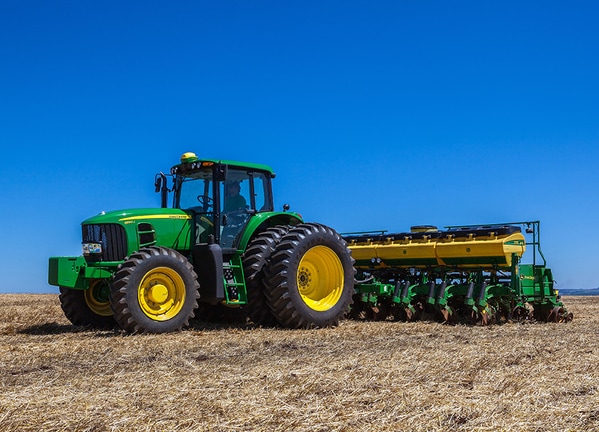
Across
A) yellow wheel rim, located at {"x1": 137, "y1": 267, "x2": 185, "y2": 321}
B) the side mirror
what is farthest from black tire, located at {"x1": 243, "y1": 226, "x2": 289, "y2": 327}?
yellow wheel rim, located at {"x1": 137, "y1": 267, "x2": 185, "y2": 321}

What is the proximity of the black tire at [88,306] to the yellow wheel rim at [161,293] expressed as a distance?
1.48 meters

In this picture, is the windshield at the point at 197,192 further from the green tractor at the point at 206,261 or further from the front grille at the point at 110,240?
the front grille at the point at 110,240

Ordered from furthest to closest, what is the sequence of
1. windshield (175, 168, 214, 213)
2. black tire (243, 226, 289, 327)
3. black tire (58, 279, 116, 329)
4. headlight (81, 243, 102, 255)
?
windshield (175, 168, 214, 213)
black tire (58, 279, 116, 329)
black tire (243, 226, 289, 327)
headlight (81, 243, 102, 255)

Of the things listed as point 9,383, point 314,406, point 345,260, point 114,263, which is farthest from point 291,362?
point 345,260

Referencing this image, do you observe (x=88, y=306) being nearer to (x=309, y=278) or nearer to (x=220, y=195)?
(x=220, y=195)

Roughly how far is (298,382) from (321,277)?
5781 mm

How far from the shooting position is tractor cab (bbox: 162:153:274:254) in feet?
34.4

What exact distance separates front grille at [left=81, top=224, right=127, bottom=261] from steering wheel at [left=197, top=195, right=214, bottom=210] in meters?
1.33

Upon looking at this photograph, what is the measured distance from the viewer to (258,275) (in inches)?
403

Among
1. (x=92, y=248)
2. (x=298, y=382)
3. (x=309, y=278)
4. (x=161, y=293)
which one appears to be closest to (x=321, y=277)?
(x=309, y=278)

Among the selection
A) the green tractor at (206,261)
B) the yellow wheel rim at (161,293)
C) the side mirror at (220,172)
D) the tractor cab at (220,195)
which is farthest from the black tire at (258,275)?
the yellow wheel rim at (161,293)

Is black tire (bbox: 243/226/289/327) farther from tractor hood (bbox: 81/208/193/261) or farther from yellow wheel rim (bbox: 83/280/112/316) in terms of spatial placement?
yellow wheel rim (bbox: 83/280/112/316)

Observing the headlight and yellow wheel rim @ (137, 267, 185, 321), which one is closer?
yellow wheel rim @ (137, 267, 185, 321)

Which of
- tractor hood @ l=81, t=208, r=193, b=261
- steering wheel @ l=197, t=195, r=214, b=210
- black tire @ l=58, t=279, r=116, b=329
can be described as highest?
steering wheel @ l=197, t=195, r=214, b=210
